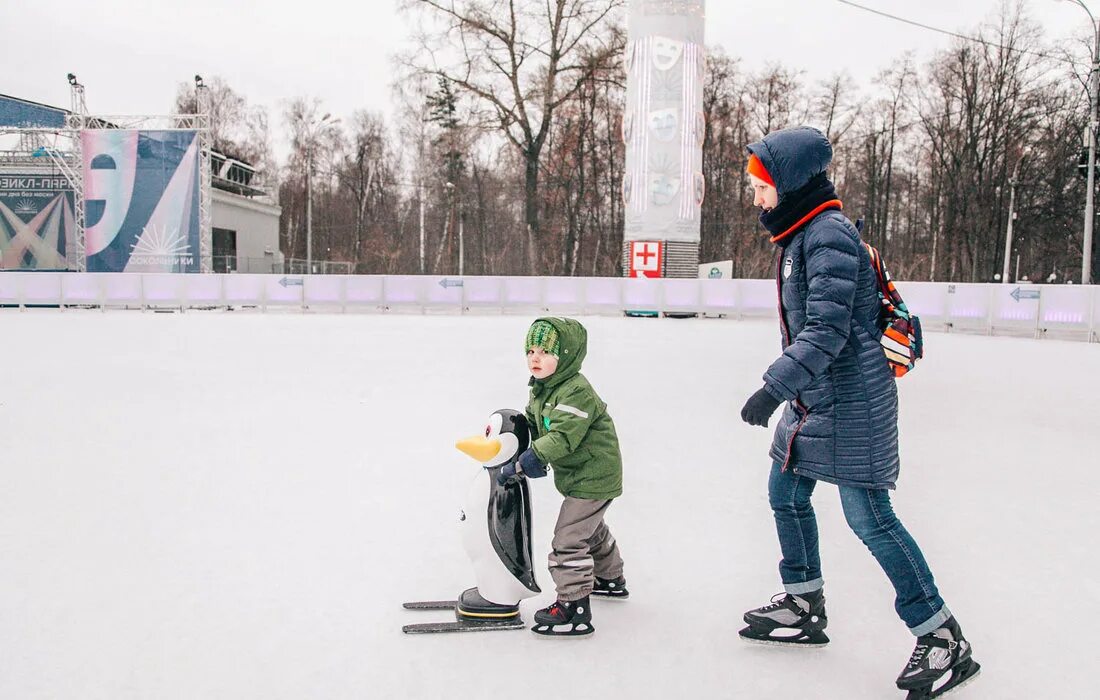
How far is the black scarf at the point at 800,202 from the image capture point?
2488 millimetres

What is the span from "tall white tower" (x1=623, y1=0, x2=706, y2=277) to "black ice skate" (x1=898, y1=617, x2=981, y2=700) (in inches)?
808

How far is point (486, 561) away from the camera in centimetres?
293

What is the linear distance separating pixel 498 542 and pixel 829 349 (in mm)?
1253

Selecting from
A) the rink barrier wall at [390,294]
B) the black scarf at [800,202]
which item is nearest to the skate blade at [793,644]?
the black scarf at [800,202]

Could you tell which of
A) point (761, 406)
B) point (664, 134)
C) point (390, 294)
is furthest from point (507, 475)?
point (664, 134)

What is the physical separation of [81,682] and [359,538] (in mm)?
1441

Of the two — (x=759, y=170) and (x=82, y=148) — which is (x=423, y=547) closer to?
(x=759, y=170)

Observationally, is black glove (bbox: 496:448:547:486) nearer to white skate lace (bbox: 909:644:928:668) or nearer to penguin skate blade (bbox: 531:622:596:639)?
penguin skate blade (bbox: 531:622:596:639)

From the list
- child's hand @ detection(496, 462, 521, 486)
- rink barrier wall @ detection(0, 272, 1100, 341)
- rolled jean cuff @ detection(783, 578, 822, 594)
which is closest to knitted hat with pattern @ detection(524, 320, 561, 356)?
child's hand @ detection(496, 462, 521, 486)

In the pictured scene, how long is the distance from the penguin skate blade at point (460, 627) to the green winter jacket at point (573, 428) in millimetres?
477

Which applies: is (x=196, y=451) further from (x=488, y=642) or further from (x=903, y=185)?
(x=903, y=185)

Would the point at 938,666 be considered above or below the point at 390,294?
below

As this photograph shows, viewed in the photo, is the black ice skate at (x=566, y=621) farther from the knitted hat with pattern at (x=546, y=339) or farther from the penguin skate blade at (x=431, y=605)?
the knitted hat with pattern at (x=546, y=339)

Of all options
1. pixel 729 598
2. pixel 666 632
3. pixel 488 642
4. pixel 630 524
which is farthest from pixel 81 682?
pixel 630 524
